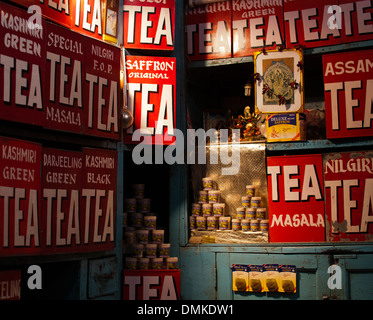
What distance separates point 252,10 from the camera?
23.3ft

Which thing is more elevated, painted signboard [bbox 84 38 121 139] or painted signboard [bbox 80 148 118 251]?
painted signboard [bbox 84 38 121 139]

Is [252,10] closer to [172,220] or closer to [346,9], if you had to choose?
[346,9]

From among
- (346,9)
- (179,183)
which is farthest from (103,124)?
(346,9)

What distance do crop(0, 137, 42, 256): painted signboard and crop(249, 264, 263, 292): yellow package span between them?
2.72 metres

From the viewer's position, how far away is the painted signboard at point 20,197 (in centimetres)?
441

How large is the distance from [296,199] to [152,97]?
85.8 inches

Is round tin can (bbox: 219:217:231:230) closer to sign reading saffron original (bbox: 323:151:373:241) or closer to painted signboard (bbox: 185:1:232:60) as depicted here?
sign reading saffron original (bbox: 323:151:373:241)

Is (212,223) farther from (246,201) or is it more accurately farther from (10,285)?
(10,285)

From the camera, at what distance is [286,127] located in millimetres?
6625

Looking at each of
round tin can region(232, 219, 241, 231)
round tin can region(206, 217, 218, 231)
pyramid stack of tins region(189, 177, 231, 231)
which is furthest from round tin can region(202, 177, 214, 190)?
round tin can region(232, 219, 241, 231)

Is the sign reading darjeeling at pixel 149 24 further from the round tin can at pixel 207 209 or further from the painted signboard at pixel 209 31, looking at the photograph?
the round tin can at pixel 207 209

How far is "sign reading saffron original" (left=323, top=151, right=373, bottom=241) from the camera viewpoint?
20.4 feet

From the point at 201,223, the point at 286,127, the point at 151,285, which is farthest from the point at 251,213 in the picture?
the point at 151,285
